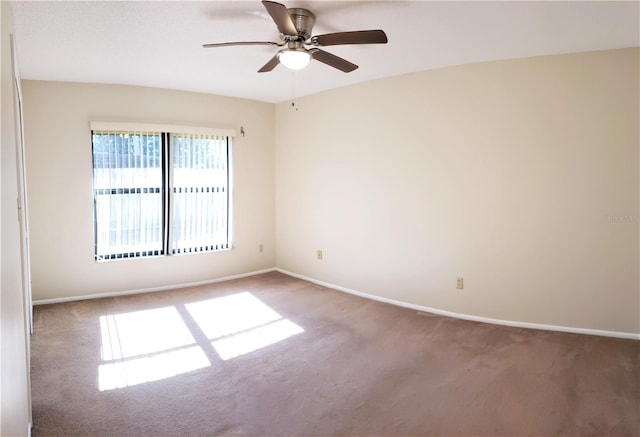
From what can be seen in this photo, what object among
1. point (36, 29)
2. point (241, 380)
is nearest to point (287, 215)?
point (241, 380)

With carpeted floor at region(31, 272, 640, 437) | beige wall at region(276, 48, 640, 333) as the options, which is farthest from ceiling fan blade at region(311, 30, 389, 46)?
carpeted floor at region(31, 272, 640, 437)

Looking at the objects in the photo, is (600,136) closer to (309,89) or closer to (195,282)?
(309,89)

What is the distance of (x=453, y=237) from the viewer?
12.5ft

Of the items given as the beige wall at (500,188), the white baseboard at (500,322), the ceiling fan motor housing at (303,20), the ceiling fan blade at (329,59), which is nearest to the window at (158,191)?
the beige wall at (500,188)

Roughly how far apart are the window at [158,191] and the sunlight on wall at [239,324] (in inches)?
41.9

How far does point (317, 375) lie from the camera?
2713 millimetres

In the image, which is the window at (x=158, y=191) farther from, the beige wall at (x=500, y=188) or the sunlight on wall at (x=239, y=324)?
the beige wall at (x=500, y=188)

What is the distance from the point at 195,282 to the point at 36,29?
10.3ft

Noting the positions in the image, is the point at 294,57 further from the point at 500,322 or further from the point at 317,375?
the point at 500,322

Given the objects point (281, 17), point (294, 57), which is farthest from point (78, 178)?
point (281, 17)

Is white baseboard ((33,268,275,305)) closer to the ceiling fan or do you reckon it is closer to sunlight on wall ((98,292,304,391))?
sunlight on wall ((98,292,304,391))

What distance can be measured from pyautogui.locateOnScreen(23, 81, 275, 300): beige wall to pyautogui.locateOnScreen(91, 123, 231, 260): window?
124 mm

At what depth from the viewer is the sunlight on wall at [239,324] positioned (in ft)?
10.5

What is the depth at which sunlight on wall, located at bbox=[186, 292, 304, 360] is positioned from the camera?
10.5 feet
